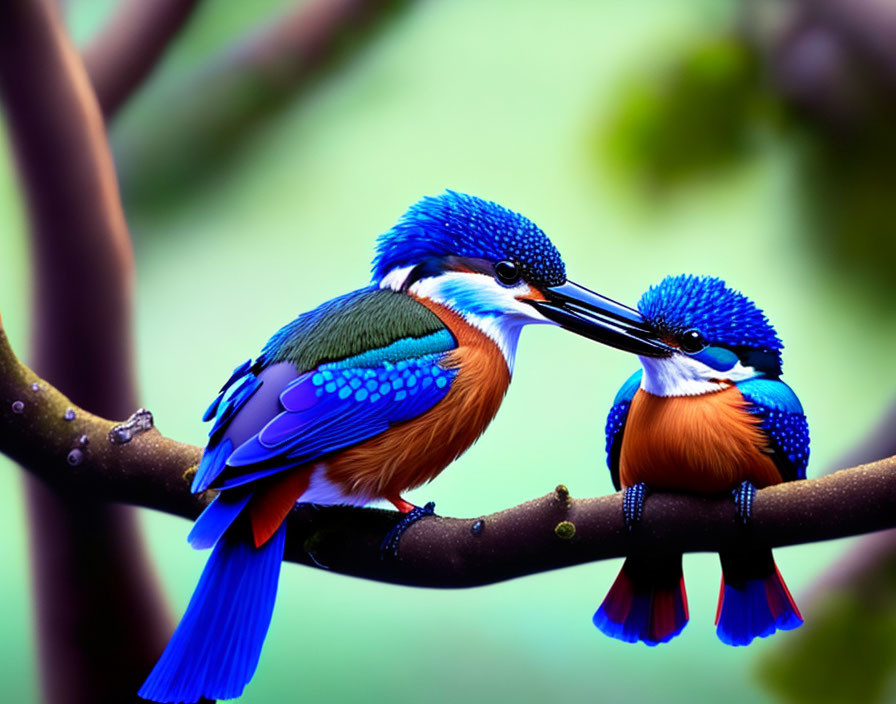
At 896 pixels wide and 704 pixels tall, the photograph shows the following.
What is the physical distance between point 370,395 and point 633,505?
0.33 m

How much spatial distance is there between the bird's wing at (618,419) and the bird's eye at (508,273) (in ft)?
0.67

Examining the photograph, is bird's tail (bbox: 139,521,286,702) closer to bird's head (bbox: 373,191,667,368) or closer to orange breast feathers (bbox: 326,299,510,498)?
orange breast feathers (bbox: 326,299,510,498)

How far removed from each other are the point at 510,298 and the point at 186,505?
50 cm

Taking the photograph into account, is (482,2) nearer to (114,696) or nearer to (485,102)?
(485,102)

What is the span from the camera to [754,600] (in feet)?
3.76

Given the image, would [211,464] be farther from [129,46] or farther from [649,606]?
[129,46]

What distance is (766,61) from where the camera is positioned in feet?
5.21

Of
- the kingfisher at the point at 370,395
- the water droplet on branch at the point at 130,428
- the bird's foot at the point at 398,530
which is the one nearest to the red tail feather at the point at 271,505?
the kingfisher at the point at 370,395

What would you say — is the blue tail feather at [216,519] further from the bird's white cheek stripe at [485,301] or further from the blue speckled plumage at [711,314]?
the blue speckled plumage at [711,314]

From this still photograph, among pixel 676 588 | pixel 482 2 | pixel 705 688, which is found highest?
pixel 482 2

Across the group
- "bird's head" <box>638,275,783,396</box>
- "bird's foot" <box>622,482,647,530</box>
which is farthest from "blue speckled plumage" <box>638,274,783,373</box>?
"bird's foot" <box>622,482,647,530</box>

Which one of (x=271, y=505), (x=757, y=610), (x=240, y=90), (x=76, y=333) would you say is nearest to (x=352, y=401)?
(x=271, y=505)

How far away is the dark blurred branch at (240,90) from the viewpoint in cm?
160

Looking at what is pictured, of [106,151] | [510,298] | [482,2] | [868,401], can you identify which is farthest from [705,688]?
[106,151]
